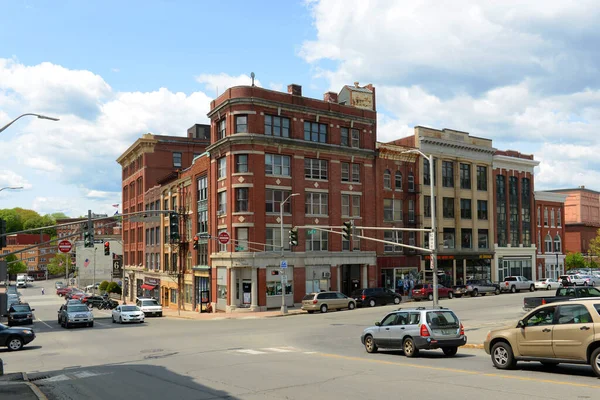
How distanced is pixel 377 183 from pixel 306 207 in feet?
31.3

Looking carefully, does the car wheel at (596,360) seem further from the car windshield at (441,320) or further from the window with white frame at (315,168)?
the window with white frame at (315,168)

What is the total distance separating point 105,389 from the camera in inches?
622

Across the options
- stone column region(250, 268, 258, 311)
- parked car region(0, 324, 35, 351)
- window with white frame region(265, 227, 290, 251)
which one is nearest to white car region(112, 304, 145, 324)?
stone column region(250, 268, 258, 311)

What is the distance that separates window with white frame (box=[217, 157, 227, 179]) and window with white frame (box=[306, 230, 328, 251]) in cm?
980

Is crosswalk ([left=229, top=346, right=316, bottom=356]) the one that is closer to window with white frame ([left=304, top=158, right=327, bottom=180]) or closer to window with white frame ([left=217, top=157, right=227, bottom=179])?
window with white frame ([left=217, top=157, right=227, bottom=179])

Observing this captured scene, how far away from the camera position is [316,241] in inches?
2210

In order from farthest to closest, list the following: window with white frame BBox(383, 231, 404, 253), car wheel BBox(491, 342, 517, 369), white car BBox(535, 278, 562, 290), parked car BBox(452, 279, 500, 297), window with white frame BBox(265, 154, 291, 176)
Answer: white car BBox(535, 278, 562, 290)
window with white frame BBox(383, 231, 404, 253)
parked car BBox(452, 279, 500, 297)
window with white frame BBox(265, 154, 291, 176)
car wheel BBox(491, 342, 517, 369)

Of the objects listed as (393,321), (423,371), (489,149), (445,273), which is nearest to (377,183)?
(445,273)

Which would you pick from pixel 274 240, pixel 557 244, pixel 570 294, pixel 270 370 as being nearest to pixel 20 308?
pixel 274 240

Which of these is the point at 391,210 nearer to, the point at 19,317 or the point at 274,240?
the point at 274,240

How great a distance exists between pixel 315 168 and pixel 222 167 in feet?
29.4

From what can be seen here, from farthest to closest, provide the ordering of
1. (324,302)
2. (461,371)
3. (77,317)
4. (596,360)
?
1. (324,302)
2. (77,317)
3. (461,371)
4. (596,360)

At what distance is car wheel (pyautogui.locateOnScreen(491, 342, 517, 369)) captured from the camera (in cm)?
1595

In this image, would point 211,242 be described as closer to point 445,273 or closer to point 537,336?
point 445,273
